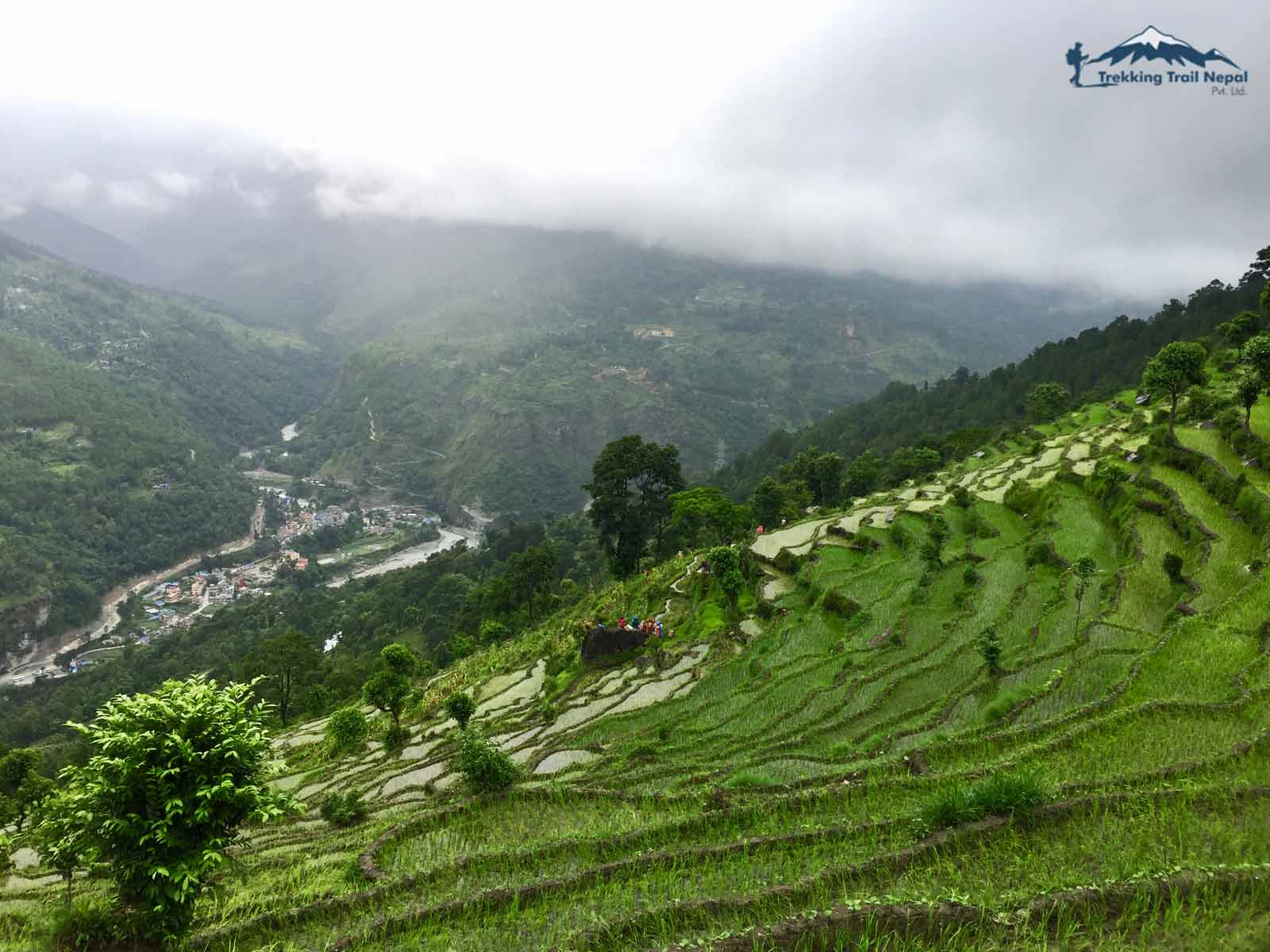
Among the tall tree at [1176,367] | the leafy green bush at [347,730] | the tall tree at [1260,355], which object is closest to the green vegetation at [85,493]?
A: the leafy green bush at [347,730]

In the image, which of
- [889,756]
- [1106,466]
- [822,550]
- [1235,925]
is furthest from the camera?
[822,550]

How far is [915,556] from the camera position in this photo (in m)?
26.8

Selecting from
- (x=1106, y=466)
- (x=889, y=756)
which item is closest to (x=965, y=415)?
(x=1106, y=466)

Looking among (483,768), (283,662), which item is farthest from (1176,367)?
(283,662)

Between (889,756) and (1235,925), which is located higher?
(1235,925)

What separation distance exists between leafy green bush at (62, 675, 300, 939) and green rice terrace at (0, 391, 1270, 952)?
1.01 metres

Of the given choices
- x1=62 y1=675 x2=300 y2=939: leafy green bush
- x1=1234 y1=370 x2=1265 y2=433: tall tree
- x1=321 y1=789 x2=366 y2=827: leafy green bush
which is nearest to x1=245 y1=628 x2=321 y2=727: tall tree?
x1=321 y1=789 x2=366 y2=827: leafy green bush

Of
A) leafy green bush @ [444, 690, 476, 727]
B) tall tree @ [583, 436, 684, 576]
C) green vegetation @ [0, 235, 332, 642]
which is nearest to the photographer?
leafy green bush @ [444, 690, 476, 727]

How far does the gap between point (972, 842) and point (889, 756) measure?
4520 millimetres

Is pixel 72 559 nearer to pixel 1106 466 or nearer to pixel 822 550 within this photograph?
pixel 822 550

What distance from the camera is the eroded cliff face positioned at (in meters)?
92.6

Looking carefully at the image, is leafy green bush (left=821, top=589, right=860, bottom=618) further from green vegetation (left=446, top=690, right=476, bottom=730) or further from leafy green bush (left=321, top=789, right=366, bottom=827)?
leafy green bush (left=321, top=789, right=366, bottom=827)

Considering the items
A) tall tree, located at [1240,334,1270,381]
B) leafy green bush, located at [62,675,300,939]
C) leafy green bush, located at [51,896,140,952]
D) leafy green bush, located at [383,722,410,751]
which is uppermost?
tall tree, located at [1240,334,1270,381]

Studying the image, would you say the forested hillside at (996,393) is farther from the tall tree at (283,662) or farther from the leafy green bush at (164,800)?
the leafy green bush at (164,800)
